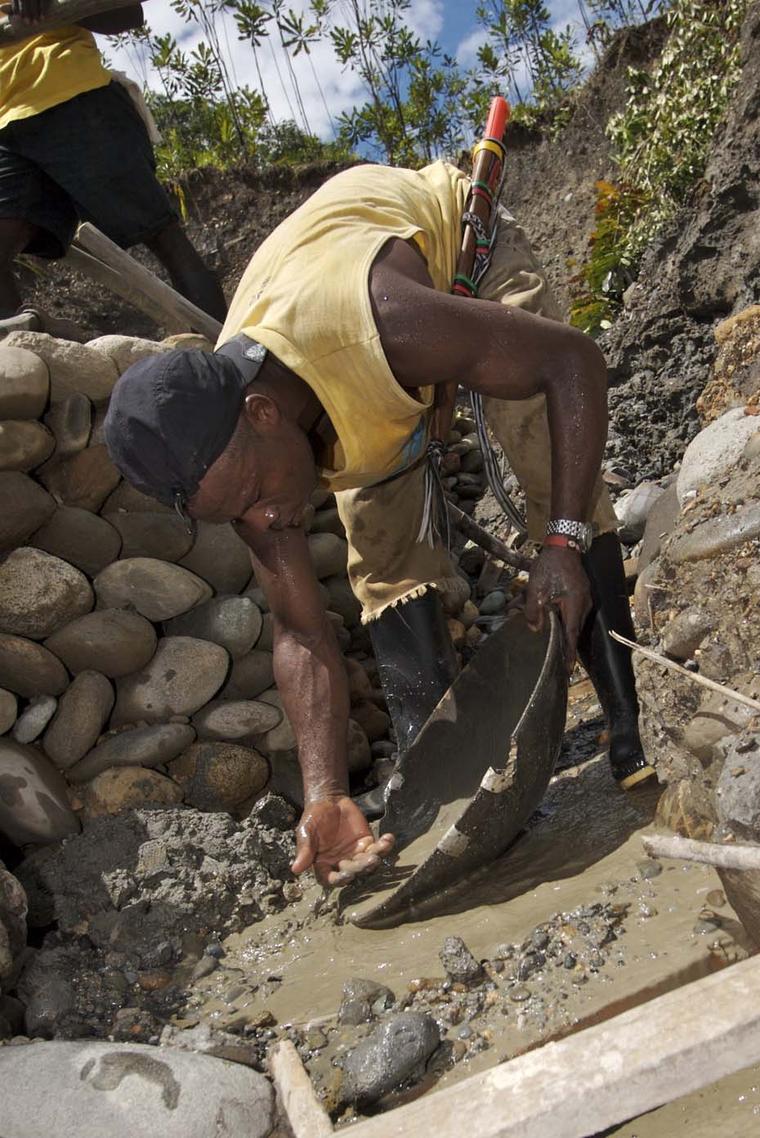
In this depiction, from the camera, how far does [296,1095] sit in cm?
169

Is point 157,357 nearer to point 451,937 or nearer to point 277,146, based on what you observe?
point 451,937

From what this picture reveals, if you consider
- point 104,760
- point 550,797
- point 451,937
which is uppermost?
point 104,760

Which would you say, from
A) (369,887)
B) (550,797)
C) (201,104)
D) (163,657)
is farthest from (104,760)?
(201,104)

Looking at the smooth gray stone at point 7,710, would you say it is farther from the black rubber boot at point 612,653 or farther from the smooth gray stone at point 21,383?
the black rubber boot at point 612,653

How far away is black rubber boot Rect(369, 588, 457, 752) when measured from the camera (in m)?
2.82

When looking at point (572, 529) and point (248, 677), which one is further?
point (248, 677)

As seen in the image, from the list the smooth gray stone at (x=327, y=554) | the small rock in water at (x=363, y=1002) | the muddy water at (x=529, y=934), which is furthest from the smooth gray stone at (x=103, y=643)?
the small rock in water at (x=363, y=1002)

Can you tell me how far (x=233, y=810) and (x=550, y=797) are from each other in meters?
1.11

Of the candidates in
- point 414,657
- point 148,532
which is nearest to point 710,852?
point 414,657

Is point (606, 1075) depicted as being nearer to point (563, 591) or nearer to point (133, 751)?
point (563, 591)

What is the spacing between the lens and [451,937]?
209 cm

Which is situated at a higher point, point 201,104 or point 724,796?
point 201,104

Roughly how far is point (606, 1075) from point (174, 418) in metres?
1.40

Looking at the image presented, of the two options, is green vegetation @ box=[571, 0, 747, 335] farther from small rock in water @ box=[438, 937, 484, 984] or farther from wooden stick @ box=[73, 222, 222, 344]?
small rock in water @ box=[438, 937, 484, 984]
